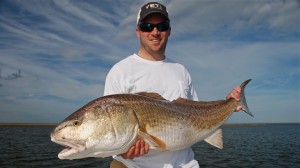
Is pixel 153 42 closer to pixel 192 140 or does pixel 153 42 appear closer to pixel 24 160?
pixel 192 140

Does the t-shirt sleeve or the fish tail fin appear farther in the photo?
the fish tail fin

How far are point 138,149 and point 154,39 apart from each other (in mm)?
1835

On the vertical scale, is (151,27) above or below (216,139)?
above

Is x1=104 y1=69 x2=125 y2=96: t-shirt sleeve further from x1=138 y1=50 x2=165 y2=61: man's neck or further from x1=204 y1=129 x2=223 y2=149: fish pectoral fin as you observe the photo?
x1=204 y1=129 x2=223 y2=149: fish pectoral fin

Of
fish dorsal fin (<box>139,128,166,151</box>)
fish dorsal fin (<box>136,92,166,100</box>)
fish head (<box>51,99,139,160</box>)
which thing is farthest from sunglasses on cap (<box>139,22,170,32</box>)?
fish dorsal fin (<box>139,128,166,151</box>)

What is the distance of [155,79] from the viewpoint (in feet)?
14.8

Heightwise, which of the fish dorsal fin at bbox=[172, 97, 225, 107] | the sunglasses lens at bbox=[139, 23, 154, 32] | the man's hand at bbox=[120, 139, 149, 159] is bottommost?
the man's hand at bbox=[120, 139, 149, 159]

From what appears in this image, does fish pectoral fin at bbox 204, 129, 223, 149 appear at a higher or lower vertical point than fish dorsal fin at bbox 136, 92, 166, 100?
lower

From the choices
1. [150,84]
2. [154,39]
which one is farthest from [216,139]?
[154,39]

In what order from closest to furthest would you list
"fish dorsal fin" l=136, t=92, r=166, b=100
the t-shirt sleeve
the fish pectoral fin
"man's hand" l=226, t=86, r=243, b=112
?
"fish dorsal fin" l=136, t=92, r=166, b=100, the t-shirt sleeve, the fish pectoral fin, "man's hand" l=226, t=86, r=243, b=112

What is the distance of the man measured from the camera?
13.9ft

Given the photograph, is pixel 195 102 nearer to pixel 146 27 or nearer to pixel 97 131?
pixel 146 27

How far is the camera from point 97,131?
11.9ft

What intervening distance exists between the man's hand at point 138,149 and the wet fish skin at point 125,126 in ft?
0.19
